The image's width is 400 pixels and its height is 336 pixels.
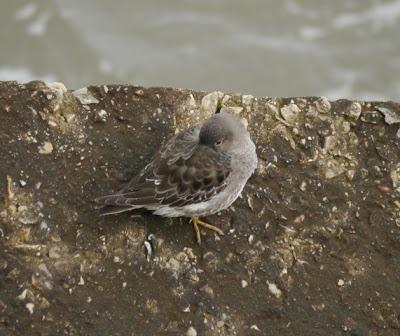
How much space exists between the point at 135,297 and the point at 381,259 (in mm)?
1885

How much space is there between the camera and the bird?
16.1ft

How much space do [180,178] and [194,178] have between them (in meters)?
0.10

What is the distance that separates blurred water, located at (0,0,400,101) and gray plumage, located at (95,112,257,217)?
4.82m

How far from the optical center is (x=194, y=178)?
16.3 ft

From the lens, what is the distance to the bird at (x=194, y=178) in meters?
4.90

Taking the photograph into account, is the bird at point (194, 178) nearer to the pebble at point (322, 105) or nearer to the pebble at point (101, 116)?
the pebble at point (101, 116)

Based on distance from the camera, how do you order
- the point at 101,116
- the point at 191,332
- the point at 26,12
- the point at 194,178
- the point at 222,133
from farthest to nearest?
the point at 26,12, the point at 101,116, the point at 222,133, the point at 194,178, the point at 191,332

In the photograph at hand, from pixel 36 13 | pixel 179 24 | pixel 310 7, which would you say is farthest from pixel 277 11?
pixel 36 13

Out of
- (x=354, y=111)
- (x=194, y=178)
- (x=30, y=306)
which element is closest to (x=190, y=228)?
(x=194, y=178)

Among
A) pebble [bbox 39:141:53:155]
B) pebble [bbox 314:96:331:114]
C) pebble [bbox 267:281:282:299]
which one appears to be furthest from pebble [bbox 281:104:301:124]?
pebble [bbox 39:141:53:155]

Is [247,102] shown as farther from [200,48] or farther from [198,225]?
[200,48]

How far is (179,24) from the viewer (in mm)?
10203

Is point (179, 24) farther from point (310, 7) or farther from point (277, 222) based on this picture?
point (277, 222)

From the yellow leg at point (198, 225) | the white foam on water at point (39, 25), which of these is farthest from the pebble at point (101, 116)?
the white foam on water at point (39, 25)
